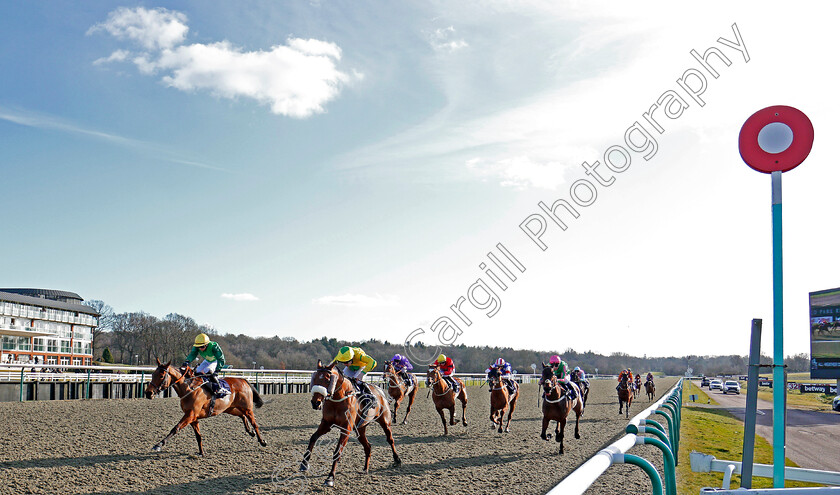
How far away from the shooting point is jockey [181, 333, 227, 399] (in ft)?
35.7

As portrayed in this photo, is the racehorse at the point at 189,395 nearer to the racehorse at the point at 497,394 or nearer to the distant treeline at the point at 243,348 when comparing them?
the racehorse at the point at 497,394

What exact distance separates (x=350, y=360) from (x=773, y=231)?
7194mm

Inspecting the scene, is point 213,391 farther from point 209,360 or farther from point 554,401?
point 554,401

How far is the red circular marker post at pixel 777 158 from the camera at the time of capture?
2.50 meters

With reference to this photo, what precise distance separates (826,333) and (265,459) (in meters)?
37.3

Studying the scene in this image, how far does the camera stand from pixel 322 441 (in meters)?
9.34

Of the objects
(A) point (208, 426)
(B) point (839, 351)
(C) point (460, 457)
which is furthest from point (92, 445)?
(B) point (839, 351)

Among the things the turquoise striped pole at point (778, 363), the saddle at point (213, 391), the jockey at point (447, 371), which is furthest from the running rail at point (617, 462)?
the jockey at point (447, 371)

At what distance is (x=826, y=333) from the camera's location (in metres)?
35.7

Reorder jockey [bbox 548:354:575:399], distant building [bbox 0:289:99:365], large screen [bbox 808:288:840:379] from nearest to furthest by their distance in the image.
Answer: jockey [bbox 548:354:575:399] < large screen [bbox 808:288:840:379] < distant building [bbox 0:289:99:365]

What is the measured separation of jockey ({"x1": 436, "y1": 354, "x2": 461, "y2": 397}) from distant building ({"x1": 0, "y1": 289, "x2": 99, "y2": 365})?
44.5 m

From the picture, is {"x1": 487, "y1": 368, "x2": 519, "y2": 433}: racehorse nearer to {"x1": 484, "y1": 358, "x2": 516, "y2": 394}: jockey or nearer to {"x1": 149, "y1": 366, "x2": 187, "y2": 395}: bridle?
{"x1": 484, "y1": 358, "x2": 516, "y2": 394}: jockey

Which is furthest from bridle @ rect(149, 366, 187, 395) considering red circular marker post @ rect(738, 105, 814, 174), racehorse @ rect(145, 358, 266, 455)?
red circular marker post @ rect(738, 105, 814, 174)

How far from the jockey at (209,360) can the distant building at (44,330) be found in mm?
44549
